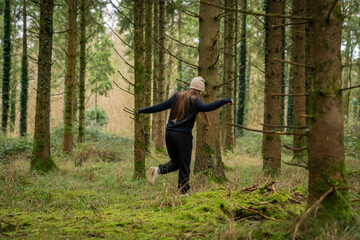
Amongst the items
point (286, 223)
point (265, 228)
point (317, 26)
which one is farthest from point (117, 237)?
point (317, 26)

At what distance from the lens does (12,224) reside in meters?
3.36

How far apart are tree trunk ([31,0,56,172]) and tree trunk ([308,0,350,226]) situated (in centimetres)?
658

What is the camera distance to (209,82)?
6285 mm

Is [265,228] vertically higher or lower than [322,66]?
lower

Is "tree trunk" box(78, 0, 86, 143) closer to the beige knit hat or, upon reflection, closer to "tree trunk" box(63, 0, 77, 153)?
"tree trunk" box(63, 0, 77, 153)

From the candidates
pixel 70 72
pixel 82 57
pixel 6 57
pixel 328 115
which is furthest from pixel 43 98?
pixel 6 57

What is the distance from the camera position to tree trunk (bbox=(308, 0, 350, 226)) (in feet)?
9.05

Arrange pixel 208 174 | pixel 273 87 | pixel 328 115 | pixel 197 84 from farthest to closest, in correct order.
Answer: pixel 273 87
pixel 208 174
pixel 197 84
pixel 328 115

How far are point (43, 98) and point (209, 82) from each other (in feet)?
13.9

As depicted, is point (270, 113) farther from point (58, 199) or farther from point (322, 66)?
point (58, 199)

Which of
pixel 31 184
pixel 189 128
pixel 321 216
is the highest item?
pixel 189 128

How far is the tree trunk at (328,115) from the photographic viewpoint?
2758mm

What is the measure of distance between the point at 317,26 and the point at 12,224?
12.4 ft

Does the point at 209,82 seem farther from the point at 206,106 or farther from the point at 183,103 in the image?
the point at 206,106
